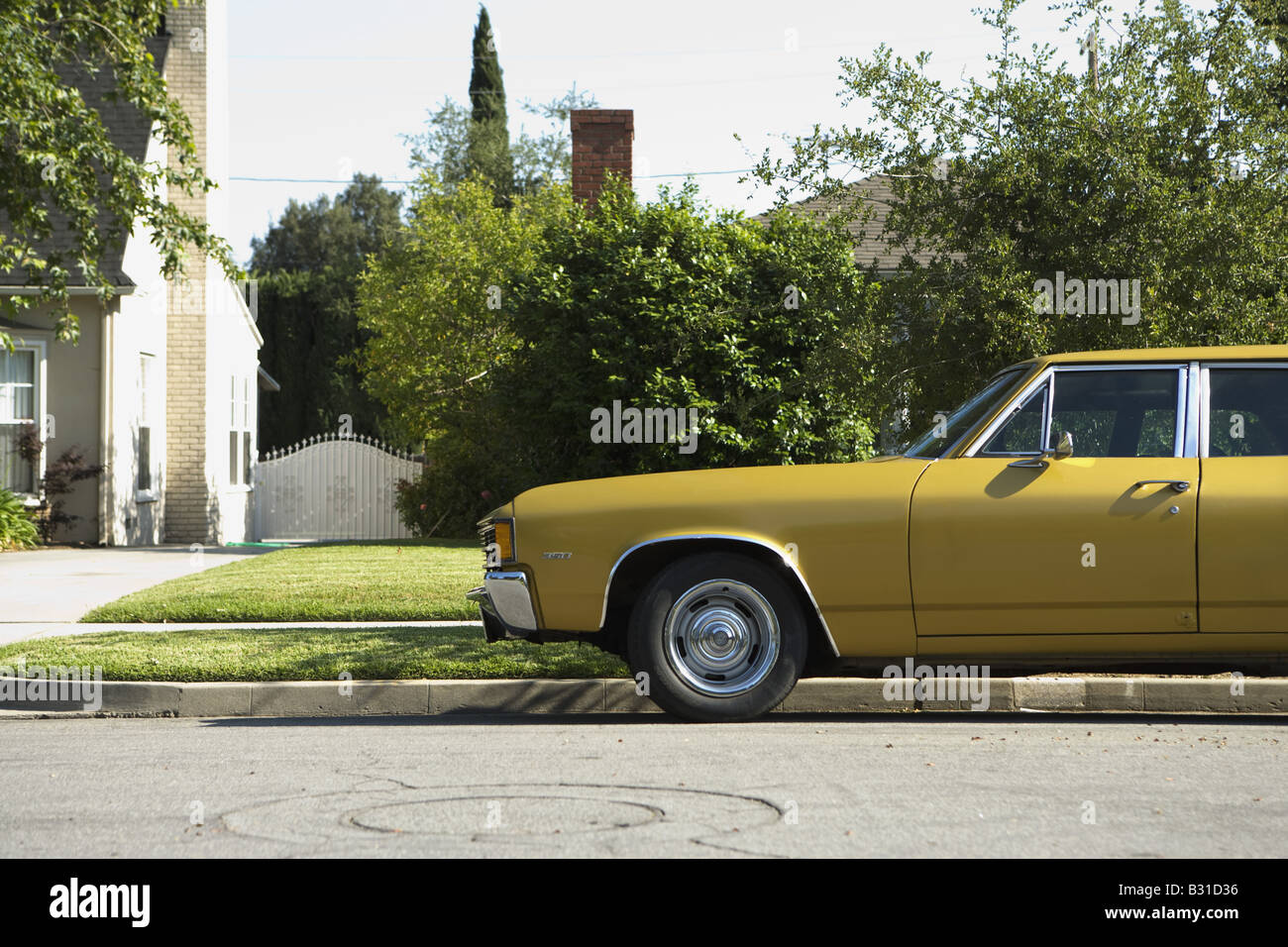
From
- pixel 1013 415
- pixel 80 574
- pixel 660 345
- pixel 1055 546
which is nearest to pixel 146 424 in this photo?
pixel 80 574

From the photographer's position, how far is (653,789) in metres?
5.37

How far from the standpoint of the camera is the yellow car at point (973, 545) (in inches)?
262

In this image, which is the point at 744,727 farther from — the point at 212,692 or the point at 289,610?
the point at 289,610

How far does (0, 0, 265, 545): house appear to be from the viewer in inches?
733

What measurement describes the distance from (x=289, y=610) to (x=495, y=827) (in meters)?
6.82

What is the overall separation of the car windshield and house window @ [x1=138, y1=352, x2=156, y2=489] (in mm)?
15599

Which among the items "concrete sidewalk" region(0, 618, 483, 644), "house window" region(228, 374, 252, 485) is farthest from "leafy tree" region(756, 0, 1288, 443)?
"house window" region(228, 374, 252, 485)

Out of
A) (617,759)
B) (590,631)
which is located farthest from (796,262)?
(617,759)

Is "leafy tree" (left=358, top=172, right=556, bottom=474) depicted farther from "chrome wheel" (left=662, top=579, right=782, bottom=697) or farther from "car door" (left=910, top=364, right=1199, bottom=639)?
"car door" (left=910, top=364, right=1199, bottom=639)

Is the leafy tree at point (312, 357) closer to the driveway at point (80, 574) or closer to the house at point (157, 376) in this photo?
the house at point (157, 376)

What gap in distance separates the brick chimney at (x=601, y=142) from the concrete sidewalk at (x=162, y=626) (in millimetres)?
8971

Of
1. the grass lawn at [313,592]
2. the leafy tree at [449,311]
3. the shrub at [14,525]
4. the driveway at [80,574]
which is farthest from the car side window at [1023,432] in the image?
the leafy tree at [449,311]

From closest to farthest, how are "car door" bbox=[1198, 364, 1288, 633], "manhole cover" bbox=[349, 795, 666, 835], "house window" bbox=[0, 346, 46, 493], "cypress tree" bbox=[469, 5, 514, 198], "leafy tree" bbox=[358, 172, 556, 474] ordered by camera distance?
"manhole cover" bbox=[349, 795, 666, 835] → "car door" bbox=[1198, 364, 1288, 633] → "house window" bbox=[0, 346, 46, 493] → "leafy tree" bbox=[358, 172, 556, 474] → "cypress tree" bbox=[469, 5, 514, 198]

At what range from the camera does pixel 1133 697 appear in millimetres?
7734
